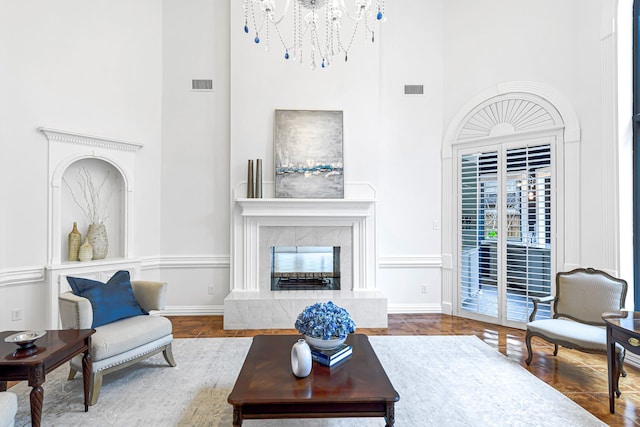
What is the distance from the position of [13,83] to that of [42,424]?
3.59m

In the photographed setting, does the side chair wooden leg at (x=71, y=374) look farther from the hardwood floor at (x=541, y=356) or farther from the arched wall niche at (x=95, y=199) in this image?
the arched wall niche at (x=95, y=199)

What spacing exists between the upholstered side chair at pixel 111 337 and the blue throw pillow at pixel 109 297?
4 cm

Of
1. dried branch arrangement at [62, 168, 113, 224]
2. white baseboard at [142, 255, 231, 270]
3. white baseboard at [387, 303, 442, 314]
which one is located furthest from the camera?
white baseboard at [387, 303, 442, 314]

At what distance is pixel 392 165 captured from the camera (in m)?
A: 5.25

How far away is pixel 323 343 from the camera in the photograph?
235 centimetres

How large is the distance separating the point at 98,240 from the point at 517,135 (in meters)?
5.82

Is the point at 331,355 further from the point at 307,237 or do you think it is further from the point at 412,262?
the point at 412,262

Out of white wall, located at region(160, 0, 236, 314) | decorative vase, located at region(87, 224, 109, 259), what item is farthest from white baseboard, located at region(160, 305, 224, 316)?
decorative vase, located at region(87, 224, 109, 259)

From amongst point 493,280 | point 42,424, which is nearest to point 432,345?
point 493,280

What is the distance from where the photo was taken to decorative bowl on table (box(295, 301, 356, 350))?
2303 mm

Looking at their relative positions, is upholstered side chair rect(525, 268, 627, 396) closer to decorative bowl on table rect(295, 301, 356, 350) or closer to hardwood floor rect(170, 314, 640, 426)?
hardwood floor rect(170, 314, 640, 426)

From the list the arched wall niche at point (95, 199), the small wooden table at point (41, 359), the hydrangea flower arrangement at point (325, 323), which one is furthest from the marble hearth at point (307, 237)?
the hydrangea flower arrangement at point (325, 323)

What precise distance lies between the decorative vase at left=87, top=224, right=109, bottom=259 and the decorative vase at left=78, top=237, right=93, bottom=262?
103mm

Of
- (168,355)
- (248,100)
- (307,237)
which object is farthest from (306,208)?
(168,355)
